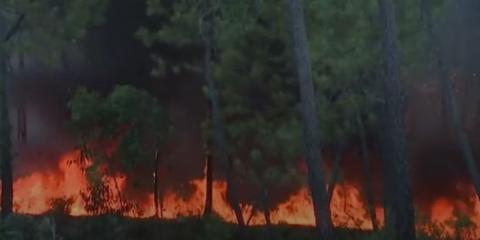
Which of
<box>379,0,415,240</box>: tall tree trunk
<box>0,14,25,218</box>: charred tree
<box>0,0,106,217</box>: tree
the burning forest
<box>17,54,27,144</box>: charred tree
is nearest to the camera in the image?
<box>379,0,415,240</box>: tall tree trunk

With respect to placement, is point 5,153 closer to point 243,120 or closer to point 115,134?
point 115,134

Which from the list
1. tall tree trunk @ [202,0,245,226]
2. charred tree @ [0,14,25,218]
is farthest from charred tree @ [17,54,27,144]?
tall tree trunk @ [202,0,245,226]

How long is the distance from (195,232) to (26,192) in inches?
312

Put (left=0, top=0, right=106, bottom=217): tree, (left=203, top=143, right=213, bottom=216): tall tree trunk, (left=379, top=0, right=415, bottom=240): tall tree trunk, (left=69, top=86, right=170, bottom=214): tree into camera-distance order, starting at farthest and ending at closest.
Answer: (left=203, top=143, right=213, bottom=216): tall tree trunk → (left=69, top=86, right=170, bottom=214): tree → (left=0, top=0, right=106, bottom=217): tree → (left=379, top=0, right=415, bottom=240): tall tree trunk

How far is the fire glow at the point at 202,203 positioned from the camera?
78.2 feet

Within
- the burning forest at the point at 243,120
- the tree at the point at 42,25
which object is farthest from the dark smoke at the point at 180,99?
the tree at the point at 42,25

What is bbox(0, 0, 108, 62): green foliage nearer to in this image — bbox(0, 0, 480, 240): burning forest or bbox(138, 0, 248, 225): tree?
bbox(0, 0, 480, 240): burning forest

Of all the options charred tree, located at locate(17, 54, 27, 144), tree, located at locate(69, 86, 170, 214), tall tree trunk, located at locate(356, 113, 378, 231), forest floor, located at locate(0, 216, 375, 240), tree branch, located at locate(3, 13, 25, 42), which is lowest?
forest floor, located at locate(0, 216, 375, 240)

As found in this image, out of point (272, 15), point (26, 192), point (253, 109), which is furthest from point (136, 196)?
point (272, 15)

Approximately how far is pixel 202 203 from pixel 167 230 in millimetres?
2830

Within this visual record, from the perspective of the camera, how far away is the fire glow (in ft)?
78.2

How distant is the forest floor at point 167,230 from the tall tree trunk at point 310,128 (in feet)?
16.9

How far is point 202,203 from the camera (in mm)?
26266

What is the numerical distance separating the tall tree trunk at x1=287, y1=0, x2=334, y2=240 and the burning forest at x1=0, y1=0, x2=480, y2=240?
0.03 meters
